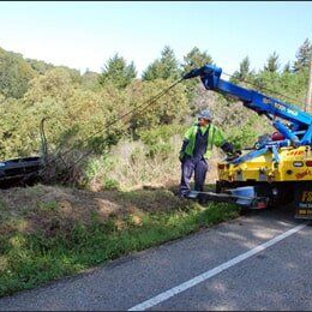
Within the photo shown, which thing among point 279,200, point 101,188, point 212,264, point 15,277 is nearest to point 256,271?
point 212,264

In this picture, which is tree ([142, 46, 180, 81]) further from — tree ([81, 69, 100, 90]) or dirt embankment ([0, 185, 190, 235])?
dirt embankment ([0, 185, 190, 235])

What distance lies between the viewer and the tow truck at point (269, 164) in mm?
7129

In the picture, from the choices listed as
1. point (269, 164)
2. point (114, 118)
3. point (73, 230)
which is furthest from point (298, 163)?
point (114, 118)

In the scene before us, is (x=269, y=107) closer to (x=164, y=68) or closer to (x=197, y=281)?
(x=197, y=281)

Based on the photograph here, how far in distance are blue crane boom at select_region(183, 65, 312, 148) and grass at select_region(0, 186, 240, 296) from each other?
1.63m

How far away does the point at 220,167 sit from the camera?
8055mm

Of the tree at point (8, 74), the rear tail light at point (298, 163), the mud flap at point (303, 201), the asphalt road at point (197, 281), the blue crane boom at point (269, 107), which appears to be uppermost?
the tree at point (8, 74)

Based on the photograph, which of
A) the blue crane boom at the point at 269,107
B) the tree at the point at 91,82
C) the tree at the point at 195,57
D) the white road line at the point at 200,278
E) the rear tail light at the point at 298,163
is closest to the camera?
the white road line at the point at 200,278

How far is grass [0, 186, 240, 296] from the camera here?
4.98 metres

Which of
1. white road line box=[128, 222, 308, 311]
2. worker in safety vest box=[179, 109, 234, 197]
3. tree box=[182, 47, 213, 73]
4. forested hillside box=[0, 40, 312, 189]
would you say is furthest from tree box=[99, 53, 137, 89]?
white road line box=[128, 222, 308, 311]

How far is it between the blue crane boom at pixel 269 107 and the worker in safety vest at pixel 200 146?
0.74 metres

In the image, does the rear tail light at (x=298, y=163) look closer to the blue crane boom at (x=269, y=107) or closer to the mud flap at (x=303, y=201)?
the mud flap at (x=303, y=201)

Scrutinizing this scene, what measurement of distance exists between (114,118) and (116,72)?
30.3 meters

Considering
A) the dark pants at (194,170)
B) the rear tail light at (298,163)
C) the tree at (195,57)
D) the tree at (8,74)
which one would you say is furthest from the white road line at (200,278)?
the tree at (195,57)
